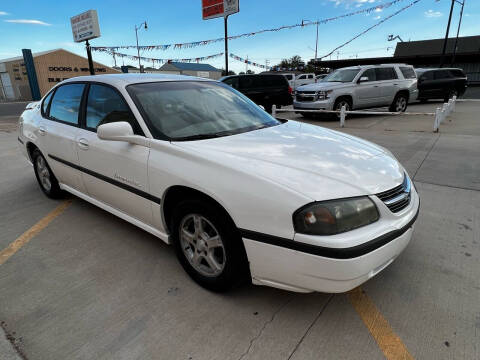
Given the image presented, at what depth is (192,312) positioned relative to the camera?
7.11 ft

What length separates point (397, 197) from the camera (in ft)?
6.88

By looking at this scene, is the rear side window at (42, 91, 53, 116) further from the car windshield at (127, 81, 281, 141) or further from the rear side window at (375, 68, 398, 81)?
the rear side window at (375, 68, 398, 81)

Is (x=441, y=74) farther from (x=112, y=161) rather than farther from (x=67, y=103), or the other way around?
(x=112, y=161)

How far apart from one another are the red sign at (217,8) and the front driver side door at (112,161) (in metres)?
16.1

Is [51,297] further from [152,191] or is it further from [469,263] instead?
[469,263]

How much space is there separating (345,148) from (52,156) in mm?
3215

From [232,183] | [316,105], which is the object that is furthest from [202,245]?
[316,105]

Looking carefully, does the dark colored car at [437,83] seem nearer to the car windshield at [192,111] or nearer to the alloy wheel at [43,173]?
the car windshield at [192,111]

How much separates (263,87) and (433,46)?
38.5m

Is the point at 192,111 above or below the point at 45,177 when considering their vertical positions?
above

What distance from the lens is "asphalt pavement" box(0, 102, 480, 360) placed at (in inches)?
73.6

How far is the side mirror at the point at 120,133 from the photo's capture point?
8.00 feet

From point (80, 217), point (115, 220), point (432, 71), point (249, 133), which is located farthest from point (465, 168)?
point (432, 71)

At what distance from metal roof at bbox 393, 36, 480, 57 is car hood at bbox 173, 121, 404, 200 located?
43559mm
